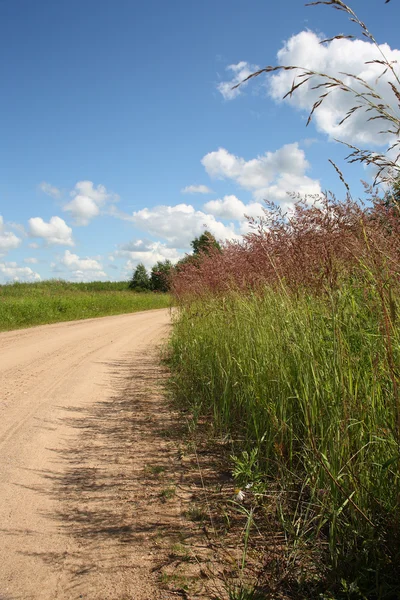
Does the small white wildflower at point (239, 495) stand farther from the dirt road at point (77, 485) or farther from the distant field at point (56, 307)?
the distant field at point (56, 307)

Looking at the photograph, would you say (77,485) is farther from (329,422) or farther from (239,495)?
(329,422)

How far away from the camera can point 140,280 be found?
5091 centimetres

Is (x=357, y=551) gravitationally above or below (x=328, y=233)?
below

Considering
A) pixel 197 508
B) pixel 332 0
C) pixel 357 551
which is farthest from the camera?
pixel 197 508

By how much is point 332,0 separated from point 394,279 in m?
1.67

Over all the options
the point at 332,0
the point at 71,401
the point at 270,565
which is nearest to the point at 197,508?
the point at 270,565

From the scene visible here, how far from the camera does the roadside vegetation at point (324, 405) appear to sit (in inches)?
94.7

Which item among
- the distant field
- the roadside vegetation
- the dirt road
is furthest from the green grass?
the distant field

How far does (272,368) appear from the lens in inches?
158

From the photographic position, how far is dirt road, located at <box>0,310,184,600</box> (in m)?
2.77

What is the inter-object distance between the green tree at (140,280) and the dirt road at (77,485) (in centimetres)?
4060

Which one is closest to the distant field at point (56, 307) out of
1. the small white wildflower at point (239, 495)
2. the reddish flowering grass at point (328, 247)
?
the reddish flowering grass at point (328, 247)

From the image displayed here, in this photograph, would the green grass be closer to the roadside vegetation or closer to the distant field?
the roadside vegetation

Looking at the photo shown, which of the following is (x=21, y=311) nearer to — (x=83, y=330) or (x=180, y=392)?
(x=83, y=330)
